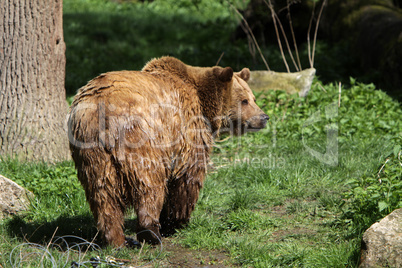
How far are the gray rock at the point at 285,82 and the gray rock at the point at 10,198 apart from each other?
504cm

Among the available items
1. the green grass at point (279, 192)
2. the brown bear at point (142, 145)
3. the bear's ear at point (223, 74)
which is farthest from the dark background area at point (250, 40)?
the brown bear at point (142, 145)

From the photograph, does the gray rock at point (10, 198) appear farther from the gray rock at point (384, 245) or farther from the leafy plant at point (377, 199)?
the gray rock at point (384, 245)

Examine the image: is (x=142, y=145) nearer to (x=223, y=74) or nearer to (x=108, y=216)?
(x=108, y=216)

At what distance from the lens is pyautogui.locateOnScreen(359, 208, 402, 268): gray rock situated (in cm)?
403

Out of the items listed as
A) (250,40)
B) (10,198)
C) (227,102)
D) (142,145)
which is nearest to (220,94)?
(227,102)

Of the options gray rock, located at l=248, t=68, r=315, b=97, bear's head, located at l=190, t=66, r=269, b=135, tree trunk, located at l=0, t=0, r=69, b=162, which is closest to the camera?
bear's head, located at l=190, t=66, r=269, b=135

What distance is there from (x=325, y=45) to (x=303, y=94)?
4040 millimetres

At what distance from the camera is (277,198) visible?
20.2 ft

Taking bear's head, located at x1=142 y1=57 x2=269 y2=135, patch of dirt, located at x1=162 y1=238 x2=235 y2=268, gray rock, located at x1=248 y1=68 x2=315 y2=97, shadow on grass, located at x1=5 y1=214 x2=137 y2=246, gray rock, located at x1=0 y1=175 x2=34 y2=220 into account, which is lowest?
patch of dirt, located at x1=162 y1=238 x2=235 y2=268

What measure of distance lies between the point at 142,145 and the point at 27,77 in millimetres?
2920

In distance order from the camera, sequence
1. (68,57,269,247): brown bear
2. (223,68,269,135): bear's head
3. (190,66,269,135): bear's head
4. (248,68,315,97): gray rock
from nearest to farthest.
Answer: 1. (68,57,269,247): brown bear
2. (190,66,269,135): bear's head
3. (223,68,269,135): bear's head
4. (248,68,315,97): gray rock

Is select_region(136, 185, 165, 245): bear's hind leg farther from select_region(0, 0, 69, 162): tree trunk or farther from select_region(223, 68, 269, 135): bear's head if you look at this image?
select_region(0, 0, 69, 162): tree trunk

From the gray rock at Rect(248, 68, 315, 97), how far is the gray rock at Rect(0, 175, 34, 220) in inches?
199

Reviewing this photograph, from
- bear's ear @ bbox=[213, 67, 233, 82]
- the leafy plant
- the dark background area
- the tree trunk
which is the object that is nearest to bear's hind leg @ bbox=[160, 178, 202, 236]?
bear's ear @ bbox=[213, 67, 233, 82]
